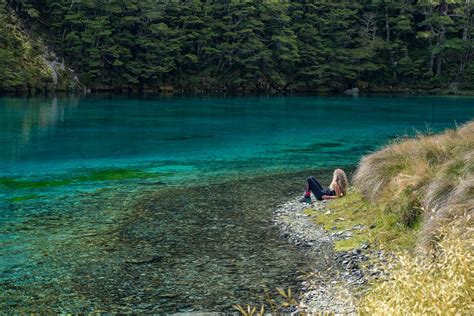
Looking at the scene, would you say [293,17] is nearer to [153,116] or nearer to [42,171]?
[153,116]

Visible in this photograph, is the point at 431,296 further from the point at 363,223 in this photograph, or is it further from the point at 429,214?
the point at 363,223

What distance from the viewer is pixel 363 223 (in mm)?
14984

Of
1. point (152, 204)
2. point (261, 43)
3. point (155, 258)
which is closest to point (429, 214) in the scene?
point (155, 258)

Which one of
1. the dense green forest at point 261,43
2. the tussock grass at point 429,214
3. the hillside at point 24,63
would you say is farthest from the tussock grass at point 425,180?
the dense green forest at point 261,43

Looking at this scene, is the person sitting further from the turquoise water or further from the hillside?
the hillside

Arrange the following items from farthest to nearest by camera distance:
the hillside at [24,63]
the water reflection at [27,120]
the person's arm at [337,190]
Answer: the hillside at [24,63], the water reflection at [27,120], the person's arm at [337,190]

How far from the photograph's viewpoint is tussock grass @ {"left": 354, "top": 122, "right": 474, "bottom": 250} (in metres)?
10.7

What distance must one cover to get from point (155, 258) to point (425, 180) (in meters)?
6.88

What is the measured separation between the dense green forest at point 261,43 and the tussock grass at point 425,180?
204 ft

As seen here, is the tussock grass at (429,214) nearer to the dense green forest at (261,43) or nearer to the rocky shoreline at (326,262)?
the rocky shoreline at (326,262)

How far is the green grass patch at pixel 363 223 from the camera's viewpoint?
12.8 m

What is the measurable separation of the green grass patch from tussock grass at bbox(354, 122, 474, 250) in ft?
0.71

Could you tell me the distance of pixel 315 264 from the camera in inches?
500

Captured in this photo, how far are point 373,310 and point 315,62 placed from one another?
79.1 meters
